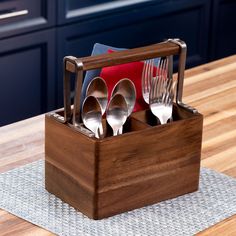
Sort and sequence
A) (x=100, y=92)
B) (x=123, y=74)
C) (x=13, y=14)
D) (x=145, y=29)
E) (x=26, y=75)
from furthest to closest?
(x=145, y=29) → (x=26, y=75) → (x=13, y=14) → (x=123, y=74) → (x=100, y=92)

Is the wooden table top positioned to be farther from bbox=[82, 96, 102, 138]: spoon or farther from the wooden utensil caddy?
bbox=[82, 96, 102, 138]: spoon

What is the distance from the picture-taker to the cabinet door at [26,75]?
3.37m

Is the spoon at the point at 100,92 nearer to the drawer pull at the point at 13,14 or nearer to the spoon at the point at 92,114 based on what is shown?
the spoon at the point at 92,114

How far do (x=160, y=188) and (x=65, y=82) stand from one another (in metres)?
0.28

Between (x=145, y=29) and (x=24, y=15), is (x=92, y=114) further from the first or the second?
(x=145, y=29)

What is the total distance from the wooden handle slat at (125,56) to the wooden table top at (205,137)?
0.28 meters

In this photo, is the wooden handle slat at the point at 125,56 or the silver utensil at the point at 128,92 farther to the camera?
the silver utensil at the point at 128,92

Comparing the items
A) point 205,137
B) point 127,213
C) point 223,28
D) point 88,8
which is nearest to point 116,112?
point 127,213

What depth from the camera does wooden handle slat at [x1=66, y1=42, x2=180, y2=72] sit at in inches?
55.8

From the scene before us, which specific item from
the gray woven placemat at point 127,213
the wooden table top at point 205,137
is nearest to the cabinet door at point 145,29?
the wooden table top at point 205,137

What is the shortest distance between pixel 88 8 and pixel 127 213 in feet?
7.40

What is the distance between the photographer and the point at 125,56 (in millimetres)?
1469

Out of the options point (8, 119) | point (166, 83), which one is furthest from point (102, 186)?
point (8, 119)

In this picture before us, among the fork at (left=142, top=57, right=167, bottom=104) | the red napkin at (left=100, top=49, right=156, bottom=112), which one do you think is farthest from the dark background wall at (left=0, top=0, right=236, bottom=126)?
the fork at (left=142, top=57, right=167, bottom=104)
